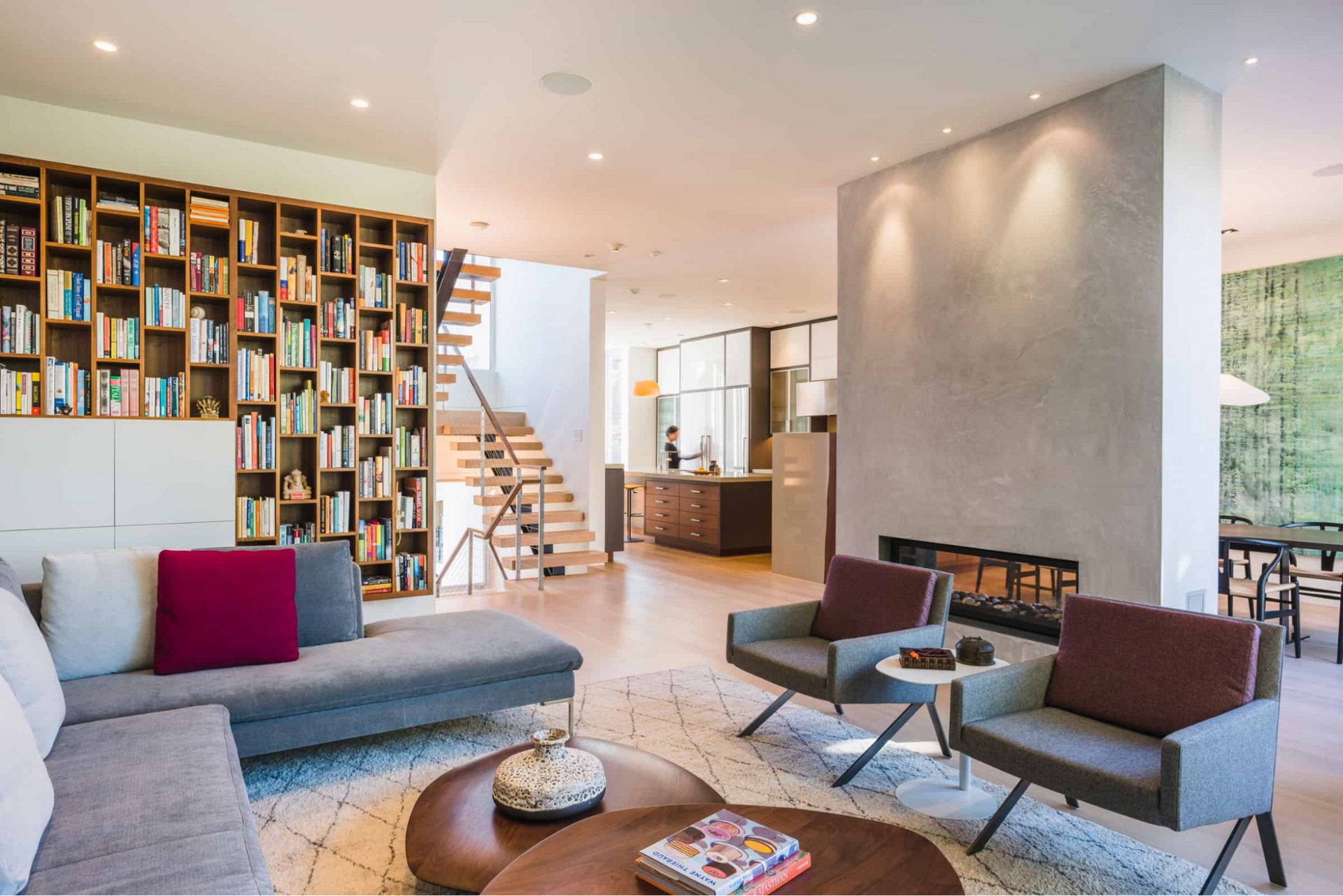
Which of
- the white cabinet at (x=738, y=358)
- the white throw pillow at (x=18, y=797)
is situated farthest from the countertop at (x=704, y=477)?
the white throw pillow at (x=18, y=797)

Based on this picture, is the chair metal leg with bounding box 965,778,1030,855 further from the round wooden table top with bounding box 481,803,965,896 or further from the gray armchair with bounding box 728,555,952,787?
the round wooden table top with bounding box 481,803,965,896

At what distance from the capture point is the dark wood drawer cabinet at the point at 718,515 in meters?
8.95

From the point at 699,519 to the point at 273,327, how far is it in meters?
5.52

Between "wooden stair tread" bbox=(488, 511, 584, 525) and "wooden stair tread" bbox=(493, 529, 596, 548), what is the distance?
0.38 feet

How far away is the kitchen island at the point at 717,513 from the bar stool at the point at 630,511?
0.74 meters

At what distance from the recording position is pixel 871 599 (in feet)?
11.6

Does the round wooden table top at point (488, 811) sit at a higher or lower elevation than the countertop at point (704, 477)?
lower

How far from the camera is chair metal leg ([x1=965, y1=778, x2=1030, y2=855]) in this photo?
8.13ft

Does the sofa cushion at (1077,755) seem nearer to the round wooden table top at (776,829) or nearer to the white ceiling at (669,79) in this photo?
the round wooden table top at (776,829)

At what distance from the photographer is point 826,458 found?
7254 millimetres

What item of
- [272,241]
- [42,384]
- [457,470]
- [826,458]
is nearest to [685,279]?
[826,458]

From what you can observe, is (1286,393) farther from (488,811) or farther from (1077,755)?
(488,811)

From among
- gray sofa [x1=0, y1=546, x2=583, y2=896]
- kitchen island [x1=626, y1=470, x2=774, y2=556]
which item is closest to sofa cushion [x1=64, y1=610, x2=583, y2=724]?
gray sofa [x1=0, y1=546, x2=583, y2=896]

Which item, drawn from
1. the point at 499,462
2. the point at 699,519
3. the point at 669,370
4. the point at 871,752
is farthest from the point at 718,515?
the point at 871,752
